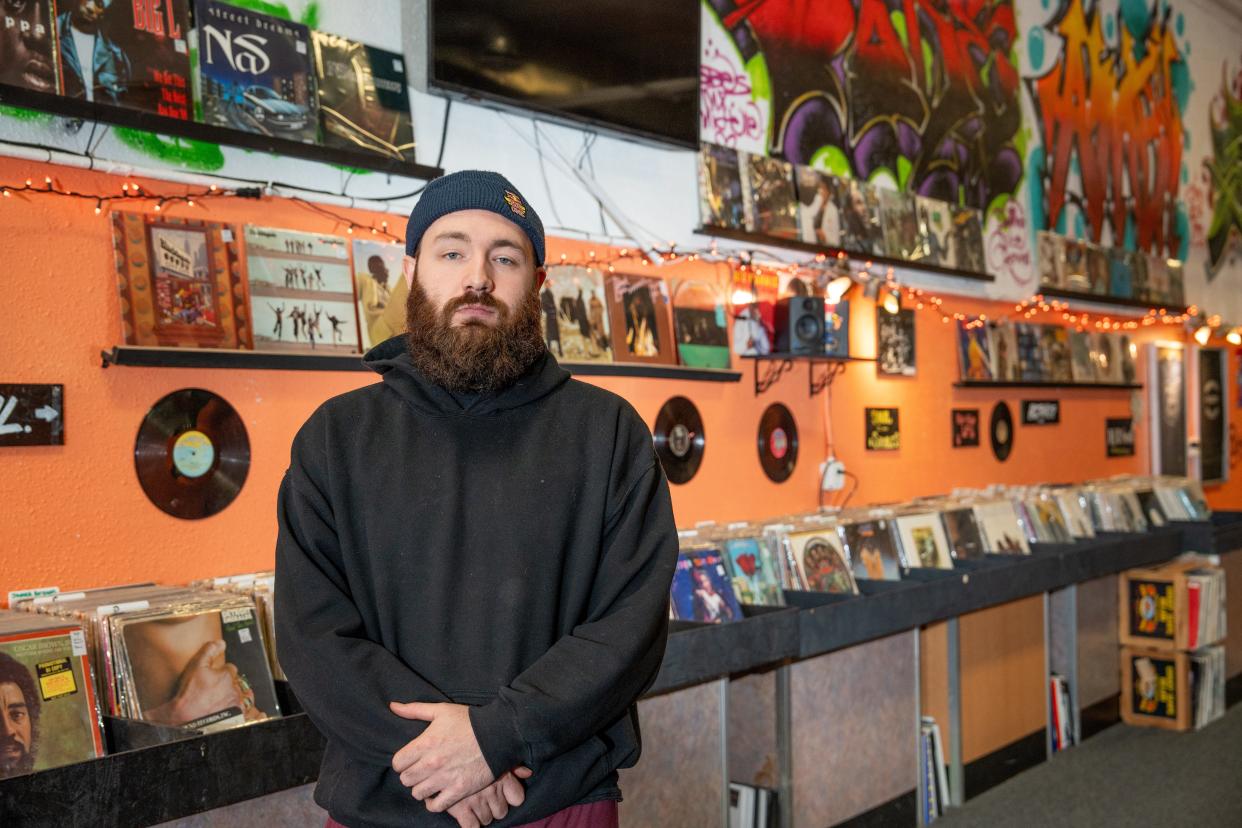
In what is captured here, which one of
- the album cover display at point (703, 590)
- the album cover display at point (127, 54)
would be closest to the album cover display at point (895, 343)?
the album cover display at point (703, 590)

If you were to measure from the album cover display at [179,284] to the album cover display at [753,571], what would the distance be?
159 centimetres

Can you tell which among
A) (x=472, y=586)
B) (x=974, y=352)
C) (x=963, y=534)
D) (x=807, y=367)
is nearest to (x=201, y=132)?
(x=472, y=586)

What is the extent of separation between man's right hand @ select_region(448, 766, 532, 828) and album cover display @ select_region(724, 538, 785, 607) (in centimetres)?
194

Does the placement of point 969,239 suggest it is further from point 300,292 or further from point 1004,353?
point 300,292

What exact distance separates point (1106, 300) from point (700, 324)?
369 centimetres

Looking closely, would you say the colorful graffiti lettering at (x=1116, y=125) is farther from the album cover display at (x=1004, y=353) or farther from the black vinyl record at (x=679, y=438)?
the black vinyl record at (x=679, y=438)

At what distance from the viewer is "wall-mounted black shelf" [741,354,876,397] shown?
4559mm

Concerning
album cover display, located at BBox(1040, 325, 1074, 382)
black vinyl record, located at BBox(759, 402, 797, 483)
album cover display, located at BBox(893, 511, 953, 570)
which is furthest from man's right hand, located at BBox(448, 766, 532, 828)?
album cover display, located at BBox(1040, 325, 1074, 382)

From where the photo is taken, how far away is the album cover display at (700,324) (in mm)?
4211

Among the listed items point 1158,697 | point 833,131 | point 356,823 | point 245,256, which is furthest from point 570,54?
point 1158,697

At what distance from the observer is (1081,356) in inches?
265

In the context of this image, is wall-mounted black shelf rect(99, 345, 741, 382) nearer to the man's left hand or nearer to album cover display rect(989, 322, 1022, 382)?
the man's left hand

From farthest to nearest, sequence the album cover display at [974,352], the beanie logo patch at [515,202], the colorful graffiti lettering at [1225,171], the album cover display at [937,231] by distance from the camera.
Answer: the colorful graffiti lettering at [1225,171] → the album cover display at [974,352] → the album cover display at [937,231] → the beanie logo patch at [515,202]

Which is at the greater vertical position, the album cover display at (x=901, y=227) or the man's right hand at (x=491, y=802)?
the album cover display at (x=901, y=227)
